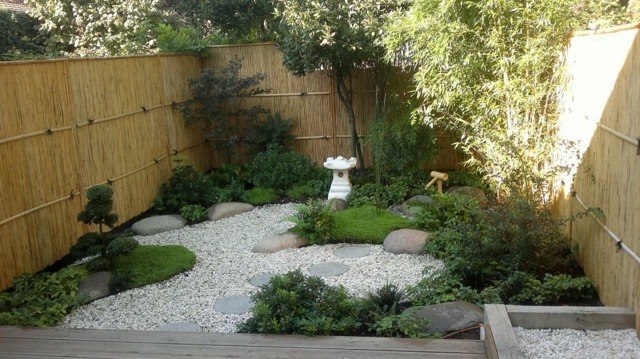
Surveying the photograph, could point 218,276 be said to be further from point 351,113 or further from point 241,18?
point 241,18

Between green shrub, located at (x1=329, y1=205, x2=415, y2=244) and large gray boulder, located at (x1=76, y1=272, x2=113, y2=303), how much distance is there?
7.32 feet

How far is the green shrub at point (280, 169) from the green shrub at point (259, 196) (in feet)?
0.55

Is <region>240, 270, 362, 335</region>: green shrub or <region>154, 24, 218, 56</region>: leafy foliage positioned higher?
<region>154, 24, 218, 56</region>: leafy foliage

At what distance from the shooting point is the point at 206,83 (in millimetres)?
8648

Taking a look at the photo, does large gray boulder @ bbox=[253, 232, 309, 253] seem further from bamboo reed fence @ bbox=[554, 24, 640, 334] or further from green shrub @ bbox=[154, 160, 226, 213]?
bamboo reed fence @ bbox=[554, 24, 640, 334]

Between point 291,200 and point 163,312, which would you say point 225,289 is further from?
point 291,200

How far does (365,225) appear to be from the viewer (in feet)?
21.4

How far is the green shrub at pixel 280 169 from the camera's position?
850 centimetres

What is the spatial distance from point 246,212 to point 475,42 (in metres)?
3.46

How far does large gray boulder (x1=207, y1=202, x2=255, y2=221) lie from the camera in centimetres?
744

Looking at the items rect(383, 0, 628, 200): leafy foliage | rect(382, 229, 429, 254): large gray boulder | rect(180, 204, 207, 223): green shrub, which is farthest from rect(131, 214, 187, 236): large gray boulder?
rect(383, 0, 628, 200): leafy foliage

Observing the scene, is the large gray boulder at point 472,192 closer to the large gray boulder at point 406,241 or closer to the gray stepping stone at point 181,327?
the large gray boulder at point 406,241

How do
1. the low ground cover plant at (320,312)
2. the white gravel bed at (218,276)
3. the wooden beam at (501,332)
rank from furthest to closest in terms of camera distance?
the white gravel bed at (218,276)
the low ground cover plant at (320,312)
the wooden beam at (501,332)

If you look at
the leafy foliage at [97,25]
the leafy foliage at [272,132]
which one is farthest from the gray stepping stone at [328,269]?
the leafy foliage at [97,25]
